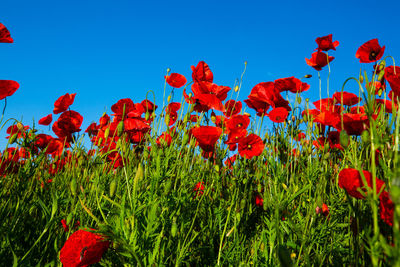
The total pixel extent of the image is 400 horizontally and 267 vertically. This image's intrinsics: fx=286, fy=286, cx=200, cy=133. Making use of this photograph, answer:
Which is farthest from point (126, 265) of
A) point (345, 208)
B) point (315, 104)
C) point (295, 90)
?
point (315, 104)

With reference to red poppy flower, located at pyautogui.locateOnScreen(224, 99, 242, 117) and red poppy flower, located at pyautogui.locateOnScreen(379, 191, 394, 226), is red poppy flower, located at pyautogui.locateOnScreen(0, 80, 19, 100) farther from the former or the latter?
red poppy flower, located at pyautogui.locateOnScreen(379, 191, 394, 226)

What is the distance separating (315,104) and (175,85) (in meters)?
1.19

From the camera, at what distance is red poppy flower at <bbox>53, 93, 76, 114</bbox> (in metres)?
2.31

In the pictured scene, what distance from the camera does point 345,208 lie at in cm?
139

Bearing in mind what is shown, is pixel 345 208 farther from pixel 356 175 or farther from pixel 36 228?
pixel 36 228

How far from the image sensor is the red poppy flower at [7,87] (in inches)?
55.6

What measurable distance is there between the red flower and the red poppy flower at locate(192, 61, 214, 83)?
128cm

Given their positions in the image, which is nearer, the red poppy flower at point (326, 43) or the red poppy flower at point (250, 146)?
the red poppy flower at point (250, 146)

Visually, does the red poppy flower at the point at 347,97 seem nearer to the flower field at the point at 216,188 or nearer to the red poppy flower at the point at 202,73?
the flower field at the point at 216,188

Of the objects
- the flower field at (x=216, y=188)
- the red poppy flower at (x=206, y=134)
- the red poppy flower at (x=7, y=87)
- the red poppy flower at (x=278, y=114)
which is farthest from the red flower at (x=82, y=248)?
the red poppy flower at (x=278, y=114)

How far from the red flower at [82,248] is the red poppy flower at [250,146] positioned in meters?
0.99

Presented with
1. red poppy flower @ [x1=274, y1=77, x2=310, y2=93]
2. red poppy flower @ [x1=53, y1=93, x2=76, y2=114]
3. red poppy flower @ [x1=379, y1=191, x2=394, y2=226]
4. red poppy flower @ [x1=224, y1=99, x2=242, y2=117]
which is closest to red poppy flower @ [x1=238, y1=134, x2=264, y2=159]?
red poppy flower @ [x1=224, y1=99, x2=242, y2=117]

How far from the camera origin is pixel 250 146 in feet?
5.87

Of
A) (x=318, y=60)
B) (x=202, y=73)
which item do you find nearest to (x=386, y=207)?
(x=202, y=73)
